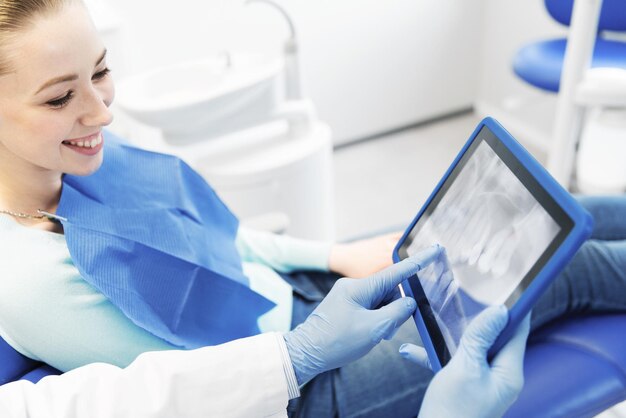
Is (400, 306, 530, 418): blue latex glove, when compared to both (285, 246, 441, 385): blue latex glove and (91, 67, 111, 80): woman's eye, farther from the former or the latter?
(91, 67, 111, 80): woman's eye

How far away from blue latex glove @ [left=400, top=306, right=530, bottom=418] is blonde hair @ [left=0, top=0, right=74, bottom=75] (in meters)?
0.67

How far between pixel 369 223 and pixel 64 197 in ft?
5.07

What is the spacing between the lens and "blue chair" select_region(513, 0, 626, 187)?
151 centimetres

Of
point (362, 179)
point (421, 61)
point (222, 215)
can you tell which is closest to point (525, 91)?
point (421, 61)

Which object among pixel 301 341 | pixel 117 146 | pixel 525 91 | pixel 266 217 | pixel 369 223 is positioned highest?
pixel 117 146

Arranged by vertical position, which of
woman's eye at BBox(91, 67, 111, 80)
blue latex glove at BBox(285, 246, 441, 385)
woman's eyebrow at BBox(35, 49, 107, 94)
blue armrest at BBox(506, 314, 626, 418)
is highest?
woman's eyebrow at BBox(35, 49, 107, 94)

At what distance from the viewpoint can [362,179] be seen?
261 centimetres

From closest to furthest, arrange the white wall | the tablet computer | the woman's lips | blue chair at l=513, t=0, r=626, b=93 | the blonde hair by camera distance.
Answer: the tablet computer
the blonde hair
the woman's lips
blue chair at l=513, t=0, r=626, b=93
the white wall

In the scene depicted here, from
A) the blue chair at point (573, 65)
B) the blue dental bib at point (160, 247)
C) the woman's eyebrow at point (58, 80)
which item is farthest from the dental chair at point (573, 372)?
the blue chair at point (573, 65)

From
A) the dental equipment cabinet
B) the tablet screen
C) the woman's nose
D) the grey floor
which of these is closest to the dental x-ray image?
the tablet screen

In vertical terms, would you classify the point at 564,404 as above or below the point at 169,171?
below

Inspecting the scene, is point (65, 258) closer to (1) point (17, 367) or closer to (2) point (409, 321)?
(1) point (17, 367)

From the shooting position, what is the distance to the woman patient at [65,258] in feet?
2.46

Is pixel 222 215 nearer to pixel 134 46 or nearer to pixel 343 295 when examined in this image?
pixel 343 295
